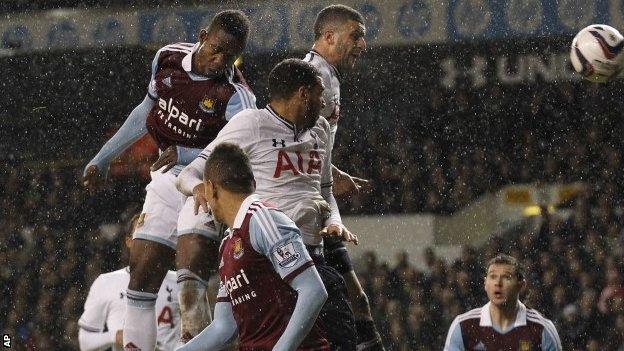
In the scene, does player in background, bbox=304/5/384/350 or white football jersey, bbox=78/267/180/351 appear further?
white football jersey, bbox=78/267/180/351

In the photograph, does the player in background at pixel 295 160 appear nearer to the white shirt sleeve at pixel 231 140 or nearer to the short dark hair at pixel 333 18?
the white shirt sleeve at pixel 231 140

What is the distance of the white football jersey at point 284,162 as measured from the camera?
19.0 feet

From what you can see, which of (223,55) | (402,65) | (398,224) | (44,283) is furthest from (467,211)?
(223,55)

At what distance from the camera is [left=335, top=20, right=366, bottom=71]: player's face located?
683cm

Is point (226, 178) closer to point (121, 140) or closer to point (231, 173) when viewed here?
point (231, 173)

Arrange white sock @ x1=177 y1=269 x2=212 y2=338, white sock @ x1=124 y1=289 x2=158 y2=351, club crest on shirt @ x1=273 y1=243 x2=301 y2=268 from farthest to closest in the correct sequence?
1. white sock @ x1=124 y1=289 x2=158 y2=351
2. white sock @ x1=177 y1=269 x2=212 y2=338
3. club crest on shirt @ x1=273 y1=243 x2=301 y2=268

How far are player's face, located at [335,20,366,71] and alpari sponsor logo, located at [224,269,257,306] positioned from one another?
219 cm

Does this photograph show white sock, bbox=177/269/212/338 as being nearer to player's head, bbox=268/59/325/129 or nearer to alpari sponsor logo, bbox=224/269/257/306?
player's head, bbox=268/59/325/129

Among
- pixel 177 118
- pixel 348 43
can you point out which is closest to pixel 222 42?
pixel 177 118

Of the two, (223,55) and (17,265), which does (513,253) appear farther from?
(223,55)

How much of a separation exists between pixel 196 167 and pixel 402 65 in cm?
864

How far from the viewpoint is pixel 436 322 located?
41.2 feet

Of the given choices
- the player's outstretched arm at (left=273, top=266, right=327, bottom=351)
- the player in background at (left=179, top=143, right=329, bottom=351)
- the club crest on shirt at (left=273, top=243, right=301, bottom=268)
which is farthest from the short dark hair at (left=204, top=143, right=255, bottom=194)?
the player's outstretched arm at (left=273, top=266, right=327, bottom=351)

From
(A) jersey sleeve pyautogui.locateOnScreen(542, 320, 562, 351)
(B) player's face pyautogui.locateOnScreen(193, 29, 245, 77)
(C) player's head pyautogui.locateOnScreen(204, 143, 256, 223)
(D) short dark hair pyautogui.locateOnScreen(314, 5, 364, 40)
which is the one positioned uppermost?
(D) short dark hair pyautogui.locateOnScreen(314, 5, 364, 40)
